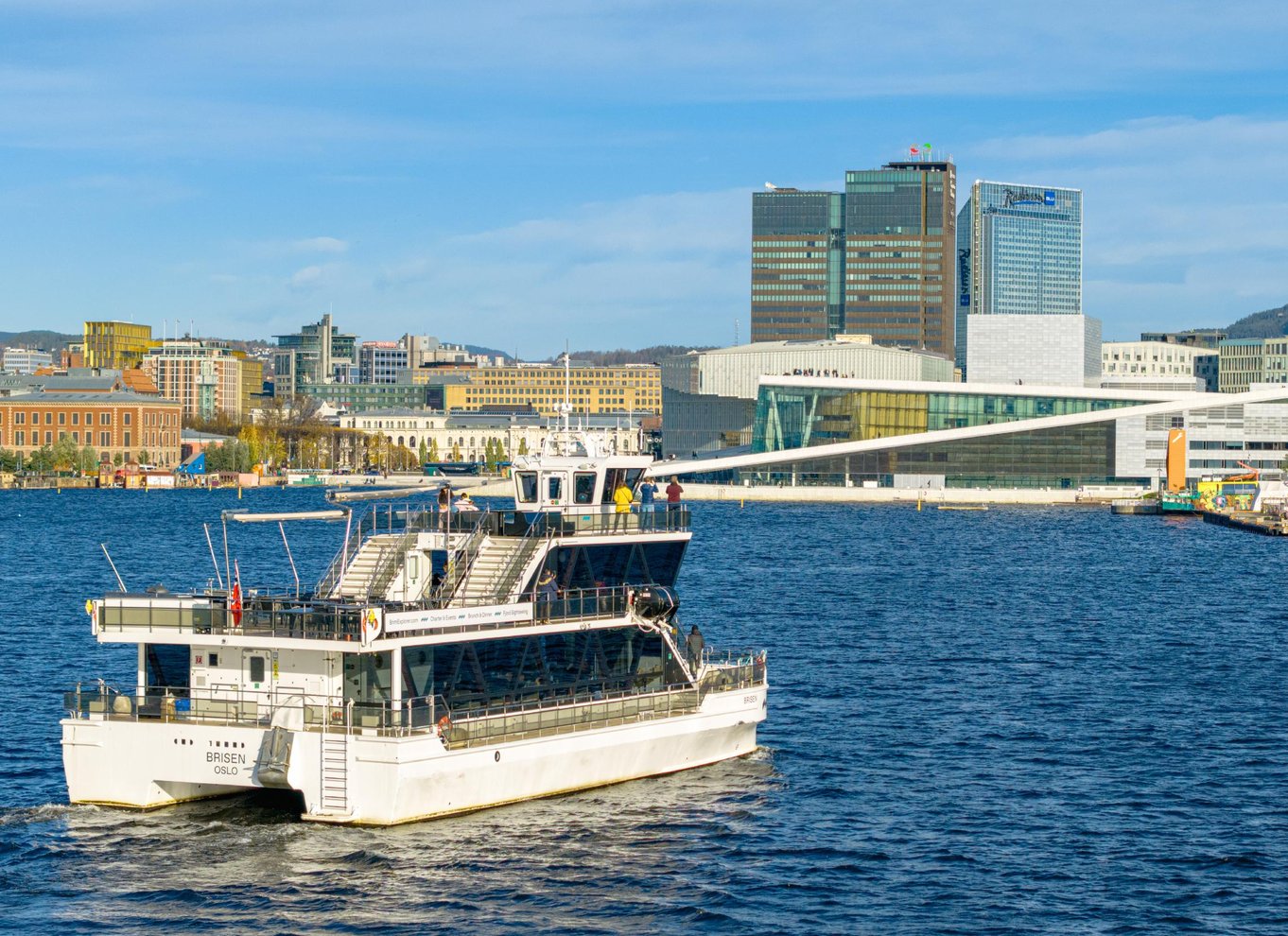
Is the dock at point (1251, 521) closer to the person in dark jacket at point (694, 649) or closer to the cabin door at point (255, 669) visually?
the person in dark jacket at point (694, 649)

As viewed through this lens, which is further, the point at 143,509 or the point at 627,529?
the point at 143,509

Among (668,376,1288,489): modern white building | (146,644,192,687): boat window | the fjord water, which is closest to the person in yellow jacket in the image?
the fjord water

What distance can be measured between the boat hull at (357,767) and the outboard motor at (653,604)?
2.05 meters

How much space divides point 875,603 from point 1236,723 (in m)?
26.3

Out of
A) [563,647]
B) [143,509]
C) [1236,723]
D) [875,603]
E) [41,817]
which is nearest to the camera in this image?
[41,817]

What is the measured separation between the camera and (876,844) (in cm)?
3016

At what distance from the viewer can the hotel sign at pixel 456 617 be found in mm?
28984

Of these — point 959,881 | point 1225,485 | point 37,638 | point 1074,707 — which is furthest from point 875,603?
point 1225,485

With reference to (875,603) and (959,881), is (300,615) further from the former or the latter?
(875,603)

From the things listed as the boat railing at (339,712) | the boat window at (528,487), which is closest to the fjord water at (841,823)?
the boat railing at (339,712)

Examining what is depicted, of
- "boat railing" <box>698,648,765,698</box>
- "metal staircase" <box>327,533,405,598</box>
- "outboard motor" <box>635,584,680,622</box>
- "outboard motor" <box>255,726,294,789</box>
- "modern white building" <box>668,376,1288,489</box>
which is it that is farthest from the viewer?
"modern white building" <box>668,376,1288,489</box>

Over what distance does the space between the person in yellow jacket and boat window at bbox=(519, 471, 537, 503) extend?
1.48 m

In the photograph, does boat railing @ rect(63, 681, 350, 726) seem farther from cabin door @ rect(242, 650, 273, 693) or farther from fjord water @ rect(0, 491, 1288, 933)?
fjord water @ rect(0, 491, 1288, 933)

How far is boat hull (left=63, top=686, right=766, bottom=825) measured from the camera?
27922 mm
